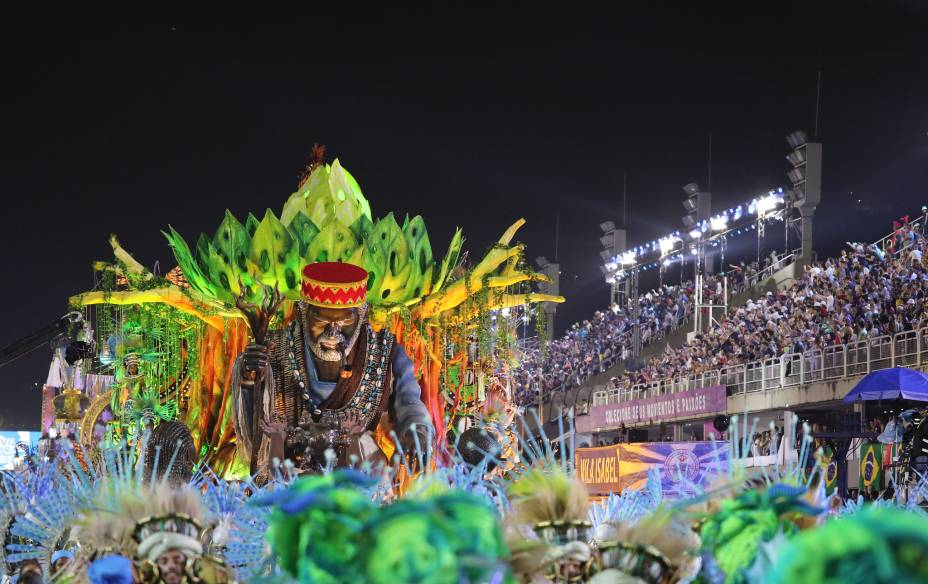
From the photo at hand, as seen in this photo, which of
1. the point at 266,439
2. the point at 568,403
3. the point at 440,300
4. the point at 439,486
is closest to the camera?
the point at 439,486

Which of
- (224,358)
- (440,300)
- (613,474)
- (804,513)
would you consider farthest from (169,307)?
(804,513)

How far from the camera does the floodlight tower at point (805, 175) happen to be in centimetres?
3353

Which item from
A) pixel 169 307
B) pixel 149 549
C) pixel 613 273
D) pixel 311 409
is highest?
pixel 613 273

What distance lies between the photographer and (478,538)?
3320 millimetres

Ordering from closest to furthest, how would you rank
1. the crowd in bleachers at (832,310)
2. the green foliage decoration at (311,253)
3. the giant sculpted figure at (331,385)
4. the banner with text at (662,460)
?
the giant sculpted figure at (331,385), the green foliage decoration at (311,253), the banner with text at (662,460), the crowd in bleachers at (832,310)

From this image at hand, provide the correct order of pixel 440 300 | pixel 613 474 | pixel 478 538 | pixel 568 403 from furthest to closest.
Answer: pixel 568 403, pixel 613 474, pixel 440 300, pixel 478 538

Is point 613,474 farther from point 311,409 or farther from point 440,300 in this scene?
point 311,409

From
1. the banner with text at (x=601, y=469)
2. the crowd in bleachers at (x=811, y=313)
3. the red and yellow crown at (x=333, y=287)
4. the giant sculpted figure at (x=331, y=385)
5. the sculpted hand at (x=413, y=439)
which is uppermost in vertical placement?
the crowd in bleachers at (x=811, y=313)

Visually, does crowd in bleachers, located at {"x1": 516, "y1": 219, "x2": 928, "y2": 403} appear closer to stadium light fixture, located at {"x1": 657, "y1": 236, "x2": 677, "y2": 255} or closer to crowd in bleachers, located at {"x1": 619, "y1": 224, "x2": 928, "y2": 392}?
crowd in bleachers, located at {"x1": 619, "y1": 224, "x2": 928, "y2": 392}

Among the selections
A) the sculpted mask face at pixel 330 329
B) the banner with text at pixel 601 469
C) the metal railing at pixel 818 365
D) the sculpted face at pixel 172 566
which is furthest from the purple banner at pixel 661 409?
the sculpted face at pixel 172 566

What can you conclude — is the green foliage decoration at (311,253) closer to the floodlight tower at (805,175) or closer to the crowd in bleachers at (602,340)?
the floodlight tower at (805,175)

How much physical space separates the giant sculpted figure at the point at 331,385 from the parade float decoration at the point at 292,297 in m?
0.85

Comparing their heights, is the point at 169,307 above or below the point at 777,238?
below

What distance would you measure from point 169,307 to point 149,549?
953cm
